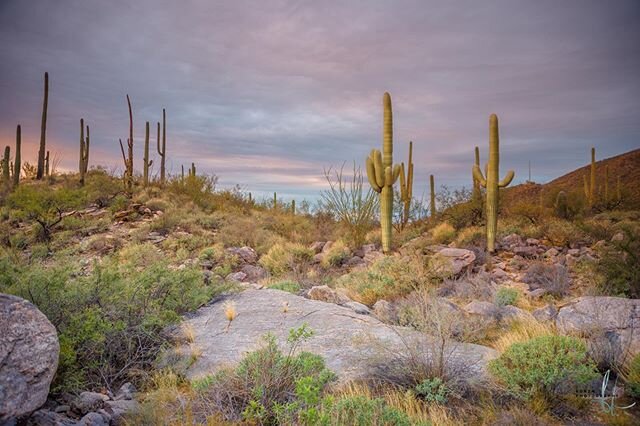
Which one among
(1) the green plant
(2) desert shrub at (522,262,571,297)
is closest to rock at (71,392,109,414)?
(1) the green plant

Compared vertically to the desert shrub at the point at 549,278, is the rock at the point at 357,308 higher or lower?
lower

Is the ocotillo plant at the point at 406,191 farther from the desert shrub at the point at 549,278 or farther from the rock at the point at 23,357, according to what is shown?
the rock at the point at 23,357

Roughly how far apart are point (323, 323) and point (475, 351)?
2.03 m

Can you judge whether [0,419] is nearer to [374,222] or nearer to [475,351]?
[475,351]

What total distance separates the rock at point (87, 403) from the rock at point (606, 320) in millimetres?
5430

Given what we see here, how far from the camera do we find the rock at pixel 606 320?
5.27 metres

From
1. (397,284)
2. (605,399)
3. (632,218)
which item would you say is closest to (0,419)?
(605,399)

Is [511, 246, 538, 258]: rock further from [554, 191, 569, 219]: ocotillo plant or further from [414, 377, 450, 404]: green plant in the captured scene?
[414, 377, 450, 404]: green plant

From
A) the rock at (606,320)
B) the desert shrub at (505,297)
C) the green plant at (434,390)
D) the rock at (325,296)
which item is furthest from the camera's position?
the rock at (325,296)

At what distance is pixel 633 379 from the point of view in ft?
14.3

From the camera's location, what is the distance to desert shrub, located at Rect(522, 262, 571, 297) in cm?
934

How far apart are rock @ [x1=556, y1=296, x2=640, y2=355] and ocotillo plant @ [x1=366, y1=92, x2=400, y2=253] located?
7510mm

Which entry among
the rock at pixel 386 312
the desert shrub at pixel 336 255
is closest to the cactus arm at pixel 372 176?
the desert shrub at pixel 336 255

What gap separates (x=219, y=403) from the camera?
374 cm
